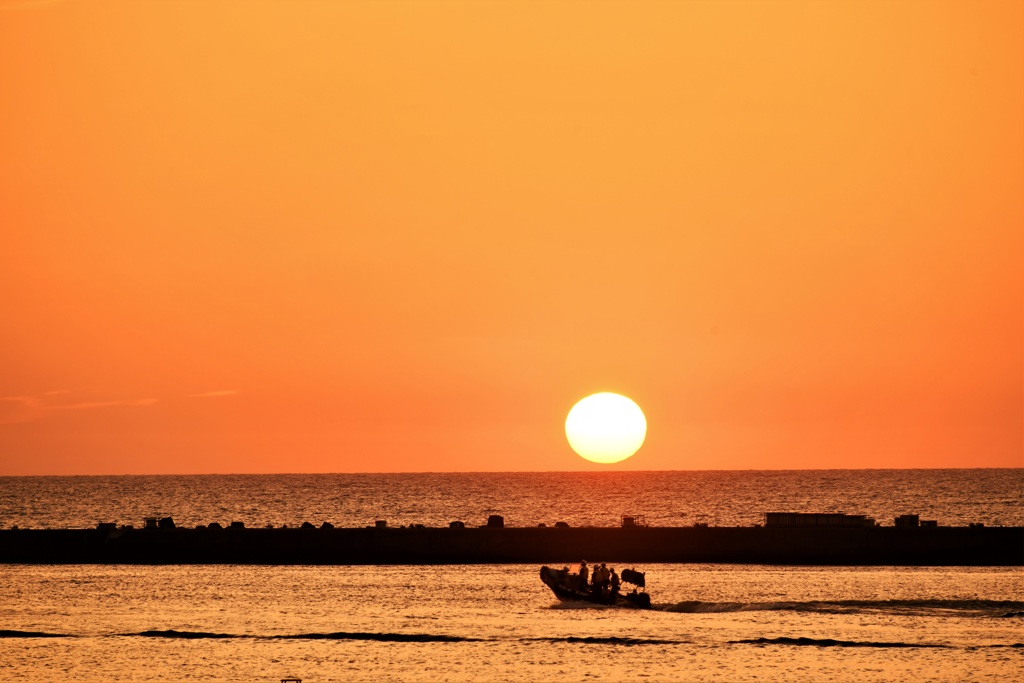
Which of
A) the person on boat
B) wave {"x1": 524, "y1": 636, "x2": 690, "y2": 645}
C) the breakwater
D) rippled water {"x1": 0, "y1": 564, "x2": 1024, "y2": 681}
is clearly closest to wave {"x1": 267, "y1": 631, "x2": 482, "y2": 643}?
rippled water {"x1": 0, "y1": 564, "x2": 1024, "y2": 681}

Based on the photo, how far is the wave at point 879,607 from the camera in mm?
77875

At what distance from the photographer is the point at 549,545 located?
365 feet

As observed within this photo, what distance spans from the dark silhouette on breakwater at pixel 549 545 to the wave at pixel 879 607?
24.7 m

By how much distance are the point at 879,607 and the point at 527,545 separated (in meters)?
36.6

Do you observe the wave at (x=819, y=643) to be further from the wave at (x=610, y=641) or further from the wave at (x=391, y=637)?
the wave at (x=391, y=637)

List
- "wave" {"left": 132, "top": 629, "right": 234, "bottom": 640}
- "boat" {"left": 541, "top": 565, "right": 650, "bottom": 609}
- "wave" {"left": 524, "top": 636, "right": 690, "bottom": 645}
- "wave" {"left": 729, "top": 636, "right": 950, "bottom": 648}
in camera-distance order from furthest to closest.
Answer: "boat" {"left": 541, "top": 565, "right": 650, "bottom": 609}, "wave" {"left": 132, "top": 629, "right": 234, "bottom": 640}, "wave" {"left": 524, "top": 636, "right": 690, "bottom": 645}, "wave" {"left": 729, "top": 636, "right": 950, "bottom": 648}

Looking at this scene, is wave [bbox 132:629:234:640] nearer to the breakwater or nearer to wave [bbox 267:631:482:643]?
wave [bbox 267:631:482:643]

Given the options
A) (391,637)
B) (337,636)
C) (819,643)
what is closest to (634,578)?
(819,643)

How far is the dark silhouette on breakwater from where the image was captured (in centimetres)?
10750

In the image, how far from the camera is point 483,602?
270ft

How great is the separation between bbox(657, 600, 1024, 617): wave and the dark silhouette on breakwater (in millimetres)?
24748

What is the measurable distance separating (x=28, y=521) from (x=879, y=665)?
149 m

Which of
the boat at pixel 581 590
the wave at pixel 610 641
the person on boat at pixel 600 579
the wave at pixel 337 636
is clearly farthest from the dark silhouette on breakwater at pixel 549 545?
the wave at pixel 337 636

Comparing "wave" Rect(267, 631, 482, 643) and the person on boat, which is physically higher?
the person on boat
